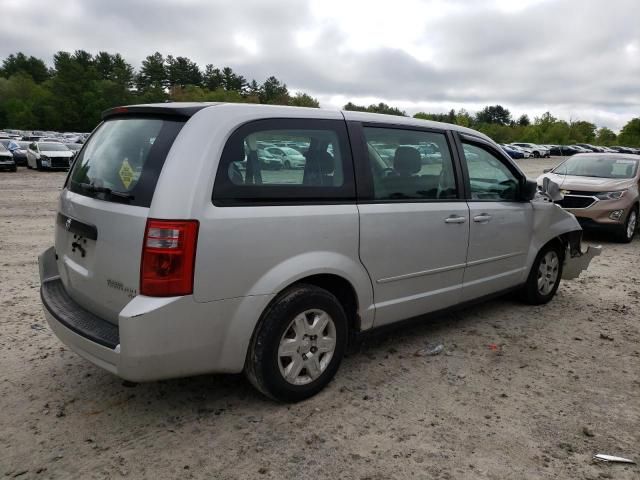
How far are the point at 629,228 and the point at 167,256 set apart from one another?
941 centimetres

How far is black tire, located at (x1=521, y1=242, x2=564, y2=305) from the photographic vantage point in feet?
17.2

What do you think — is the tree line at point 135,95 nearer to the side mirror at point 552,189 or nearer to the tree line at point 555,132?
the tree line at point 555,132

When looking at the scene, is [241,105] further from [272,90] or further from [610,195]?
[272,90]

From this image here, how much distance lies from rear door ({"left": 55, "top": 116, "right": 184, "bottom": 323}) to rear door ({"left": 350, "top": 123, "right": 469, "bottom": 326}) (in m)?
1.33

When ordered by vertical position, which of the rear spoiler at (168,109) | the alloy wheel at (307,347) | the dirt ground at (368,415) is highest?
the rear spoiler at (168,109)

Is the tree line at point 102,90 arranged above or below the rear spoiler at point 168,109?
above

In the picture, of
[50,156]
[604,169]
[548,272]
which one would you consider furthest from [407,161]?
[50,156]

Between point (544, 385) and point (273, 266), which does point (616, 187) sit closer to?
point (544, 385)

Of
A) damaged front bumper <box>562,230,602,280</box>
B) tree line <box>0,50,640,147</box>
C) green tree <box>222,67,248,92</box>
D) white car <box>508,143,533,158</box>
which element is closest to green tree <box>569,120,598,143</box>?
tree line <box>0,50,640,147</box>

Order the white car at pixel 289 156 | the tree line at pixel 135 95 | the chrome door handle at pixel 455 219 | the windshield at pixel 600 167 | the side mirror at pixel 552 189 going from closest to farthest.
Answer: the white car at pixel 289 156 → the chrome door handle at pixel 455 219 → the side mirror at pixel 552 189 → the windshield at pixel 600 167 → the tree line at pixel 135 95

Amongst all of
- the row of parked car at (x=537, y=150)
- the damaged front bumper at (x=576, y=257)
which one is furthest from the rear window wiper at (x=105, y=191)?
the row of parked car at (x=537, y=150)

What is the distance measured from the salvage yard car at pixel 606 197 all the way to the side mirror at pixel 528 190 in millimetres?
4750

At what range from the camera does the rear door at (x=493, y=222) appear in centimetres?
436

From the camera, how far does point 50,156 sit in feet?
77.9
